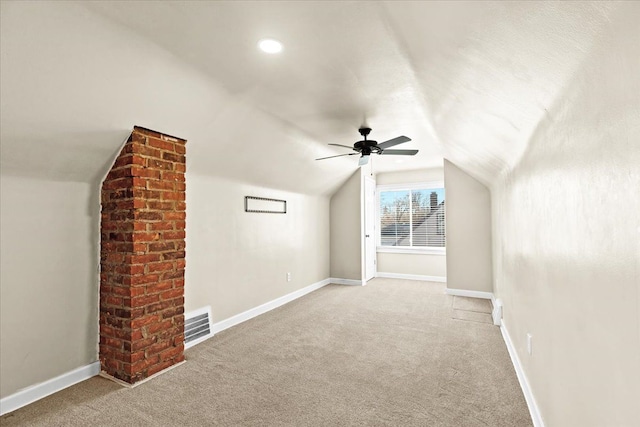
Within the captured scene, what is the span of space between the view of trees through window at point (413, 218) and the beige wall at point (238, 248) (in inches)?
89.8

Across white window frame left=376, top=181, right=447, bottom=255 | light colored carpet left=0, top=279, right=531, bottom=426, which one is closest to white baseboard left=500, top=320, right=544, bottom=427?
light colored carpet left=0, top=279, right=531, bottom=426

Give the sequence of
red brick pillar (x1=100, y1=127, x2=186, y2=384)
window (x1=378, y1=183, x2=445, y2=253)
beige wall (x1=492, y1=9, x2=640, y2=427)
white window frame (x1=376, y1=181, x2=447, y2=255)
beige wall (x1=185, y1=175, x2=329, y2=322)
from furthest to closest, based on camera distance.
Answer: window (x1=378, y1=183, x2=445, y2=253)
white window frame (x1=376, y1=181, x2=447, y2=255)
beige wall (x1=185, y1=175, x2=329, y2=322)
red brick pillar (x1=100, y1=127, x2=186, y2=384)
beige wall (x1=492, y1=9, x2=640, y2=427)

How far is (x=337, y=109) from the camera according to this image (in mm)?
3090

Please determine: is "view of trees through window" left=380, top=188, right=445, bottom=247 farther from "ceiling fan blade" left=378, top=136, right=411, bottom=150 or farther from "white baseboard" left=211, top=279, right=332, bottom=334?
"ceiling fan blade" left=378, top=136, right=411, bottom=150

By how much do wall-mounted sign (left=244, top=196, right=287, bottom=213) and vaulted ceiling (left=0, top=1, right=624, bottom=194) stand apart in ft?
3.70

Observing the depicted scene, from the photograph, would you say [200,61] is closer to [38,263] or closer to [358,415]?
[38,263]

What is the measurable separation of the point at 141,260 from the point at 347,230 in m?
4.39

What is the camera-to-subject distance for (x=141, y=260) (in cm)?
255

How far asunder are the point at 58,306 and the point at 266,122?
2385mm

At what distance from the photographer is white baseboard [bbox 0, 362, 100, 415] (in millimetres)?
2188

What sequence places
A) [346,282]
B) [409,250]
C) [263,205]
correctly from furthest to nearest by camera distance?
[409,250]
[346,282]
[263,205]

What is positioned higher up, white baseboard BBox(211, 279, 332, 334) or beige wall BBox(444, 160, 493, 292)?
beige wall BBox(444, 160, 493, 292)

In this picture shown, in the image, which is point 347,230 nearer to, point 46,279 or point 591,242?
point 46,279

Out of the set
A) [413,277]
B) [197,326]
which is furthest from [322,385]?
[413,277]
